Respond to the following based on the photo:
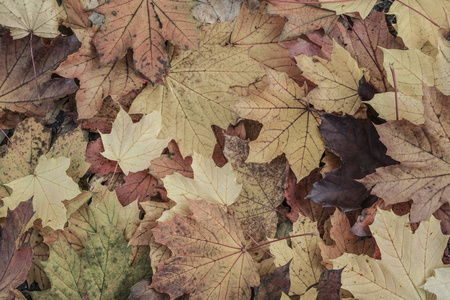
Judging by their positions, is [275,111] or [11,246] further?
[275,111]

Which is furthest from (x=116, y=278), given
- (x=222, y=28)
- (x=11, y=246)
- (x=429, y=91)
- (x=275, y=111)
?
(x=429, y=91)

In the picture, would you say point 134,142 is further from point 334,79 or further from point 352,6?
point 352,6

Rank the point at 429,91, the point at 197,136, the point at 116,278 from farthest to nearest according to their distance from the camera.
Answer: the point at 197,136, the point at 116,278, the point at 429,91

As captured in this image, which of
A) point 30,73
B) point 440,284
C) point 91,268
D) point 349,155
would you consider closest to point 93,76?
point 30,73

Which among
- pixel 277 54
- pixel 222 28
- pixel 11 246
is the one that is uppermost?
pixel 222 28

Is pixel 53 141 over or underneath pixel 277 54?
underneath

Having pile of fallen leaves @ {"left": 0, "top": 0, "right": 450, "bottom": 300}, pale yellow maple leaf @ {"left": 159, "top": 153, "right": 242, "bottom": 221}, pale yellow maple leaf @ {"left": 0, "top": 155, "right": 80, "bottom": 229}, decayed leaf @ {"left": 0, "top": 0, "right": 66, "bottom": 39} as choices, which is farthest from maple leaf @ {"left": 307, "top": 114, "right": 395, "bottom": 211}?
decayed leaf @ {"left": 0, "top": 0, "right": 66, "bottom": 39}

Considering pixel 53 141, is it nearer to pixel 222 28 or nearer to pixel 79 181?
pixel 79 181
